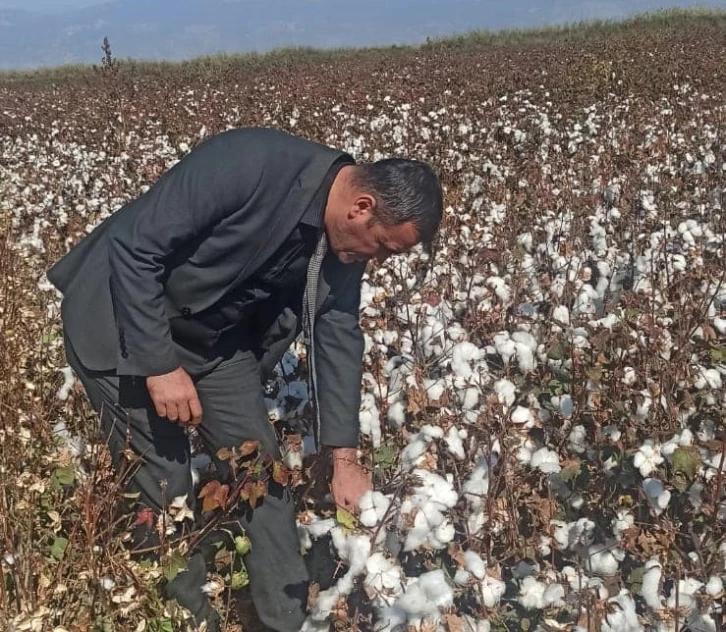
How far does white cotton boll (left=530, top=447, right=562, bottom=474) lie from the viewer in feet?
7.63

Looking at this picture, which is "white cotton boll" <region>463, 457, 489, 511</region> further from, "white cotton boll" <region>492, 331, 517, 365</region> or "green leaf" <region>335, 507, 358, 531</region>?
"white cotton boll" <region>492, 331, 517, 365</region>

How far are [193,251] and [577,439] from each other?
139 cm

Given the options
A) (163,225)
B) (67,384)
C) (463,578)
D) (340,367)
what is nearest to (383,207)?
(163,225)

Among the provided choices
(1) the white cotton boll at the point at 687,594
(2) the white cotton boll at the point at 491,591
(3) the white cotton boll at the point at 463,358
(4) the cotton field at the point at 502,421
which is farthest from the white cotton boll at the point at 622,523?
(3) the white cotton boll at the point at 463,358

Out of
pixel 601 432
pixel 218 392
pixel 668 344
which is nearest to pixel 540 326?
pixel 668 344

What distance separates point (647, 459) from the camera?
7.29ft

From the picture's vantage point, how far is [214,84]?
15945 mm

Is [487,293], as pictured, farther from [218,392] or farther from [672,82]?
[672,82]

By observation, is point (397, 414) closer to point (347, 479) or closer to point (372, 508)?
point (347, 479)

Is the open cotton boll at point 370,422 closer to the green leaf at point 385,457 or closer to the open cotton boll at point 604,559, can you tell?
the green leaf at point 385,457

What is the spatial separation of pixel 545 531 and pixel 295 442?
86 cm

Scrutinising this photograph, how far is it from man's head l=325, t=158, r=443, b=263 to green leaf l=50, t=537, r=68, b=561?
1256 mm

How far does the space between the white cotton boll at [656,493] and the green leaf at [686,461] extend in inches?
3.2

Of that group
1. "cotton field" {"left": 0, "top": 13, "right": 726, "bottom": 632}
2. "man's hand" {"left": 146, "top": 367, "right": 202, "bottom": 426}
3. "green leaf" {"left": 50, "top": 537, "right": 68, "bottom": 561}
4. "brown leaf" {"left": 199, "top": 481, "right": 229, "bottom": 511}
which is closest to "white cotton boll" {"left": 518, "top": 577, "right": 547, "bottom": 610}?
"cotton field" {"left": 0, "top": 13, "right": 726, "bottom": 632}
